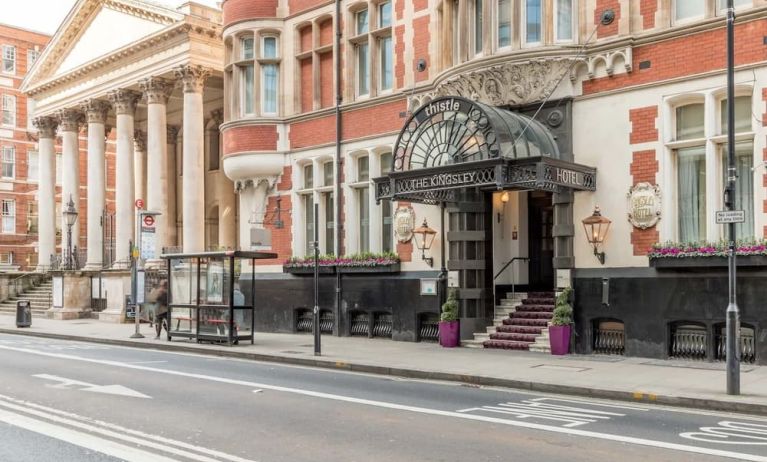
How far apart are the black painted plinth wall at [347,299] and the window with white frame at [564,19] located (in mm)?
6807

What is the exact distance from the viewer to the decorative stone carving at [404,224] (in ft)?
70.1

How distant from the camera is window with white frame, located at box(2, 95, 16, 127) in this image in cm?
5688

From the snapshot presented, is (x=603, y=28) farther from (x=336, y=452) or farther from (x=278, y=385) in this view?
(x=336, y=452)

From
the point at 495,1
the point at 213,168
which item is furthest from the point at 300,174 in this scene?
the point at 213,168

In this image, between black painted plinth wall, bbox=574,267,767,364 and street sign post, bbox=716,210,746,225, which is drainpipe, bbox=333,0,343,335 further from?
street sign post, bbox=716,210,746,225

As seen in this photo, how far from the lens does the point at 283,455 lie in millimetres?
8203

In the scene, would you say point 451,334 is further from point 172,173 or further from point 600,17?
point 172,173

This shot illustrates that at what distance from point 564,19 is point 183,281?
1240 centimetres

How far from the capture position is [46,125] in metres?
41.7

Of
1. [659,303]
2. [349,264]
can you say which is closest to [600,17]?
[659,303]

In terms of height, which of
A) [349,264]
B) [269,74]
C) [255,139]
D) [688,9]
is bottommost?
[349,264]

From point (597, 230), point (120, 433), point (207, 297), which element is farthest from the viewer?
point (207, 297)

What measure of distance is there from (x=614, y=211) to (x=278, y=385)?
8331 millimetres

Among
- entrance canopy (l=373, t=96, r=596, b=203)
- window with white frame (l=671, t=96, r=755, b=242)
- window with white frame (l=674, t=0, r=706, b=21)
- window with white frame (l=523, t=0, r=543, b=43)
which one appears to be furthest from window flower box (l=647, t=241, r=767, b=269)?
window with white frame (l=523, t=0, r=543, b=43)
